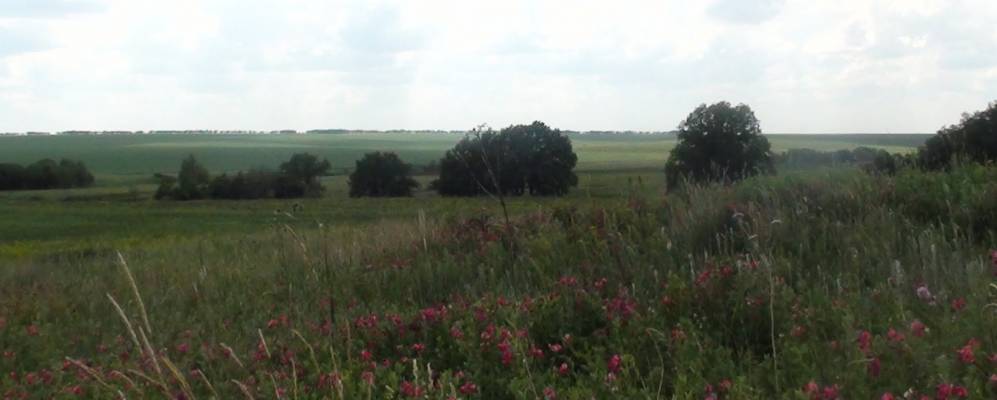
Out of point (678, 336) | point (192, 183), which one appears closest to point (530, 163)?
point (678, 336)

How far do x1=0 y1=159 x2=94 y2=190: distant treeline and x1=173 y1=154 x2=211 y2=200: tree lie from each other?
14.6 meters

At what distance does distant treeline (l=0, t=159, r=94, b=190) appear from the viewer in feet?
266

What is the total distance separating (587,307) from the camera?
509cm

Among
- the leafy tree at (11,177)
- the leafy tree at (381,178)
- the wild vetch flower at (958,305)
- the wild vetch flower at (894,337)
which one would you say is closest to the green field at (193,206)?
the leafy tree at (381,178)

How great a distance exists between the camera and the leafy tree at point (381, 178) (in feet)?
208

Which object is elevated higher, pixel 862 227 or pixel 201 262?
pixel 862 227

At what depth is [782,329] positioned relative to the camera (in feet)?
14.6

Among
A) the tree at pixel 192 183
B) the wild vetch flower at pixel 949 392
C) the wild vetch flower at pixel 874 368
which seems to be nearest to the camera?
the wild vetch flower at pixel 949 392

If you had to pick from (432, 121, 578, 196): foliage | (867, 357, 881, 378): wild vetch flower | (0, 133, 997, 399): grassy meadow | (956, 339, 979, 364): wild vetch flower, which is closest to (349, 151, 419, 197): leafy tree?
(432, 121, 578, 196): foliage

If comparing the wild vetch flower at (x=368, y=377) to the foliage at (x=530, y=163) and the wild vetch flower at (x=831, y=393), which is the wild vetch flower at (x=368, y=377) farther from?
the foliage at (x=530, y=163)

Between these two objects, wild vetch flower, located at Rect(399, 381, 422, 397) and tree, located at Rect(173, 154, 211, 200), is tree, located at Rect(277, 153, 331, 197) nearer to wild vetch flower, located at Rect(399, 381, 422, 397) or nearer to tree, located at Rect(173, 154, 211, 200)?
tree, located at Rect(173, 154, 211, 200)

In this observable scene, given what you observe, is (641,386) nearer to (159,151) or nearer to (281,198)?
(281,198)

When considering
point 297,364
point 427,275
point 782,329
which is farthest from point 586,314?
point 427,275

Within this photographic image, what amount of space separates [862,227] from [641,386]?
9.41 feet
